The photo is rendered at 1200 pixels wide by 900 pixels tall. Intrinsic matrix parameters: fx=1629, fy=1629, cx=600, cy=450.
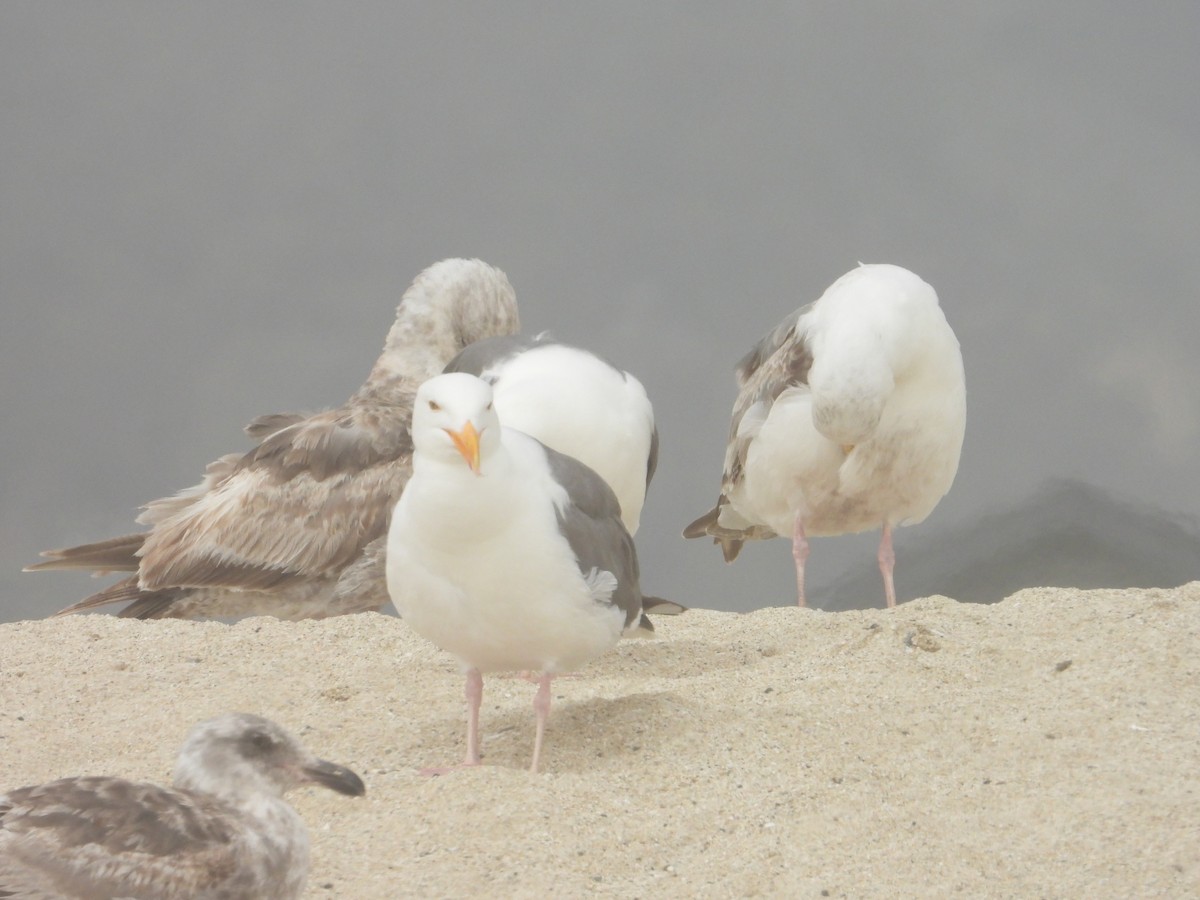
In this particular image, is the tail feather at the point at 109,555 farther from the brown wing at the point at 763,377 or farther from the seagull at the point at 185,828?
the seagull at the point at 185,828

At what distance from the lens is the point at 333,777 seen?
381 cm

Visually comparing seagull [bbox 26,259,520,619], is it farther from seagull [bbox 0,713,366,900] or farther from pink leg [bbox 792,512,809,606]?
seagull [bbox 0,713,366,900]

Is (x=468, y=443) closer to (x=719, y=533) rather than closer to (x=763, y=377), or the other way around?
(x=763, y=377)

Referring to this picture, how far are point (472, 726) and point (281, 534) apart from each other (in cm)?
295

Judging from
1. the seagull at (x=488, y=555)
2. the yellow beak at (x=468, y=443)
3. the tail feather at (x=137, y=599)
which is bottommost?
the tail feather at (x=137, y=599)

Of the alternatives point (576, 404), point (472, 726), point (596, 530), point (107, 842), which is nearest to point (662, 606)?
point (576, 404)

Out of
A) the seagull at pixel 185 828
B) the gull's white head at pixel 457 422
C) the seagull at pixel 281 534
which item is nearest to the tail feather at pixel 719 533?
the seagull at pixel 281 534

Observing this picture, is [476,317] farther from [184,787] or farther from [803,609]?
[184,787]

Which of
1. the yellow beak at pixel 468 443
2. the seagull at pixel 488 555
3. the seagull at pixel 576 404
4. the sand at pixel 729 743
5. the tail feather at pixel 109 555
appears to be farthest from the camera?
the tail feather at pixel 109 555

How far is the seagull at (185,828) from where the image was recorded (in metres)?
3.25

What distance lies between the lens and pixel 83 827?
3.30 meters

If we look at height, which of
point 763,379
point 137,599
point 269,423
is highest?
point 763,379

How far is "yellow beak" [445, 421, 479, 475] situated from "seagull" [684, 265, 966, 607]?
9.03ft

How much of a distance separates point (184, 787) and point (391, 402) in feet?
14.5
